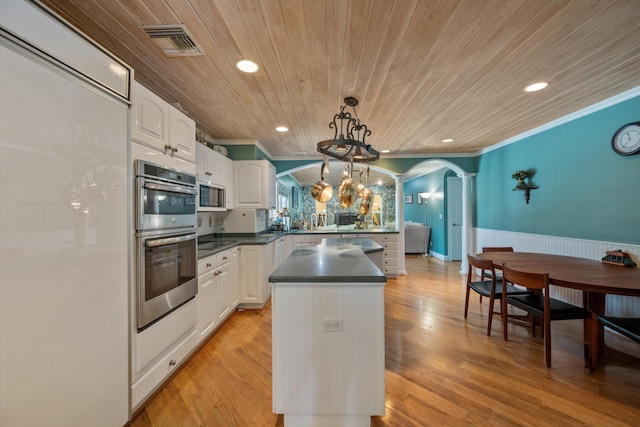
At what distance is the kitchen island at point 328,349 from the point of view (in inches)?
56.8

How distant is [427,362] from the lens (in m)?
2.09

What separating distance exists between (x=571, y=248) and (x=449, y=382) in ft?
8.52

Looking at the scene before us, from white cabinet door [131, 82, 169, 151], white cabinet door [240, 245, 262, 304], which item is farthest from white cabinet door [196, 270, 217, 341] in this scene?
white cabinet door [131, 82, 169, 151]

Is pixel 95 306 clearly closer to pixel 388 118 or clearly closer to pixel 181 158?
pixel 181 158

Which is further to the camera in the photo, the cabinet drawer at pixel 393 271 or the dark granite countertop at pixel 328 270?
the cabinet drawer at pixel 393 271

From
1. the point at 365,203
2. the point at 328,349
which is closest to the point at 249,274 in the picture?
the point at 365,203

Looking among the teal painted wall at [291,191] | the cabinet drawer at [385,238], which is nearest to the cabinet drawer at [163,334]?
the cabinet drawer at [385,238]

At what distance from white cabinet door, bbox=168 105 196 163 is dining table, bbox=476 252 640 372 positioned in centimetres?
315

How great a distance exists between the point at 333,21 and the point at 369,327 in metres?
1.79

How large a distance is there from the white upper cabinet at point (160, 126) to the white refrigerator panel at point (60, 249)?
20 cm

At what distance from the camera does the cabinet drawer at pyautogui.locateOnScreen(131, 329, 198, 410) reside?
5.09 ft

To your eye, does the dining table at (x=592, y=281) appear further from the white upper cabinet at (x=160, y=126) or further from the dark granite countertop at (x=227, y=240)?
the white upper cabinet at (x=160, y=126)

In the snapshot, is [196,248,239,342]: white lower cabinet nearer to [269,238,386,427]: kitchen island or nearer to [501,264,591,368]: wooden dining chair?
[269,238,386,427]: kitchen island

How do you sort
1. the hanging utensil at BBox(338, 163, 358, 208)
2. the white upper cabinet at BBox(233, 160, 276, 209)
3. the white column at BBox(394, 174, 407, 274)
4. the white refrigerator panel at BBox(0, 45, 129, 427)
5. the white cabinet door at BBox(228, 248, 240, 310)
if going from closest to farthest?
the white refrigerator panel at BBox(0, 45, 129, 427) < the hanging utensil at BBox(338, 163, 358, 208) < the white cabinet door at BBox(228, 248, 240, 310) < the white upper cabinet at BBox(233, 160, 276, 209) < the white column at BBox(394, 174, 407, 274)
